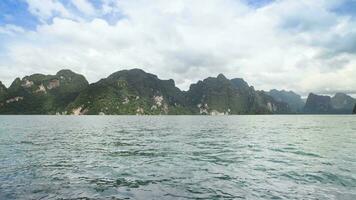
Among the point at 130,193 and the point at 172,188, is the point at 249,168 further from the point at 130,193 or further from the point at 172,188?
the point at 130,193

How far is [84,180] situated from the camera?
66.8 ft

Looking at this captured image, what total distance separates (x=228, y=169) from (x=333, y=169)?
8199mm

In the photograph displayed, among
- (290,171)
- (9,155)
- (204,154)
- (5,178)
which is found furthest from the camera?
(204,154)

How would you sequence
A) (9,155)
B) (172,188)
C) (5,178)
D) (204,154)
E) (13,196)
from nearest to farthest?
(13,196) < (172,188) < (5,178) < (9,155) < (204,154)

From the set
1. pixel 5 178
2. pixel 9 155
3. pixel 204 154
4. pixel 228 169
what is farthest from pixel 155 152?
pixel 5 178

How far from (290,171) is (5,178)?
776 inches

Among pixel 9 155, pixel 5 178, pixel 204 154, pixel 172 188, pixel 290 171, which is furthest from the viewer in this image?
pixel 204 154

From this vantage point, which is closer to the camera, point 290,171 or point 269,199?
point 269,199

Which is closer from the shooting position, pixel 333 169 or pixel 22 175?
pixel 22 175

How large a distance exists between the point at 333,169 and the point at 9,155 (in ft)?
95.0

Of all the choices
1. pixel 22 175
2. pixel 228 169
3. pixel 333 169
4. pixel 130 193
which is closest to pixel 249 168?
pixel 228 169

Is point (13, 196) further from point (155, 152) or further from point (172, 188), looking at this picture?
point (155, 152)

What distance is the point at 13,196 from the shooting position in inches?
640

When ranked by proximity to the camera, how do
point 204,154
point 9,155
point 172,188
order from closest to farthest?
point 172,188, point 9,155, point 204,154
